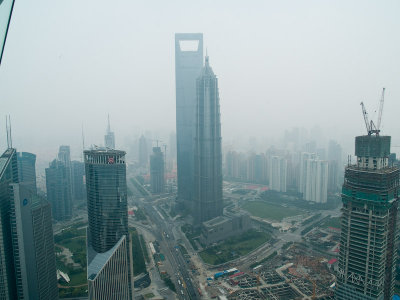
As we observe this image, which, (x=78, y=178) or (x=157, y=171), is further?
(x=157, y=171)

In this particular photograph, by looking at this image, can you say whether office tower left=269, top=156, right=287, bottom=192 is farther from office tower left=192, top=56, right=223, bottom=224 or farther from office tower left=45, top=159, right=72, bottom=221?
office tower left=45, top=159, right=72, bottom=221

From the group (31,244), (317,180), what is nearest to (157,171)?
(317,180)

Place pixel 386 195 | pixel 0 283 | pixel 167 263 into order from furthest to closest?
1. pixel 167 263
2. pixel 0 283
3. pixel 386 195

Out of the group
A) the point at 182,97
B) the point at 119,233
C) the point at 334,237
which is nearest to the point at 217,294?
the point at 119,233

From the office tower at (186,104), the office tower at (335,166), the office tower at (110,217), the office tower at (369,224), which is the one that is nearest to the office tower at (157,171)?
the office tower at (186,104)

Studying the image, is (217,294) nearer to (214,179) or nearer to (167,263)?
(167,263)

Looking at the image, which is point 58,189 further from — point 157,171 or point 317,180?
point 317,180
